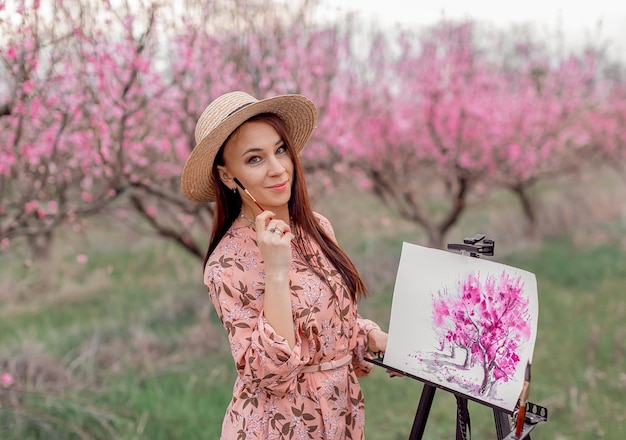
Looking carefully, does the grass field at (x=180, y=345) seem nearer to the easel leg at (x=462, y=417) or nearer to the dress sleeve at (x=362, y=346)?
the dress sleeve at (x=362, y=346)

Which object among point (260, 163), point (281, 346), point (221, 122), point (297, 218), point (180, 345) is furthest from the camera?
point (180, 345)

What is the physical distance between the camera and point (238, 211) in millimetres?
1879

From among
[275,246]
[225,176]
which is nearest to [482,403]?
[275,246]

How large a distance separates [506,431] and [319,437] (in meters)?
0.53

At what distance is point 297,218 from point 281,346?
473mm

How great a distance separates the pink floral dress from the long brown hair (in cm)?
3

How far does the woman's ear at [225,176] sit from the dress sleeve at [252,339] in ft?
0.83

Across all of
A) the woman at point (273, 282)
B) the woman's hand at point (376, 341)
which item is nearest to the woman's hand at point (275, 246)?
the woman at point (273, 282)

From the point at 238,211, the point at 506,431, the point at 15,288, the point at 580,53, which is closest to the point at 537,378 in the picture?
the point at 506,431

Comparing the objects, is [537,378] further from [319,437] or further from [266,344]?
[266,344]

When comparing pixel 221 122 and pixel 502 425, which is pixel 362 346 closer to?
pixel 502 425

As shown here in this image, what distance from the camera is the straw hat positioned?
1.67 m

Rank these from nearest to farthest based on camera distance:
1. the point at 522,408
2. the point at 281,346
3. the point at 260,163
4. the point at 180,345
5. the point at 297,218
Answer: the point at 522,408 < the point at 281,346 < the point at 260,163 < the point at 297,218 < the point at 180,345

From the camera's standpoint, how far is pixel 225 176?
5.91 ft
